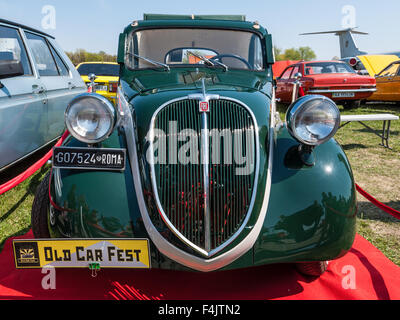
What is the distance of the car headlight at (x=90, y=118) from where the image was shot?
2053 millimetres

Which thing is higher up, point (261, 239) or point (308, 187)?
point (308, 187)

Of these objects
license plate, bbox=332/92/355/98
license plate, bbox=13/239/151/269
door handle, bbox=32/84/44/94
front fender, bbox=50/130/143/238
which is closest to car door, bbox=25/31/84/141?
door handle, bbox=32/84/44/94

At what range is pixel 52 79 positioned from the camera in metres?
4.75

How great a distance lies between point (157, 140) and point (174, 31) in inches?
76.1

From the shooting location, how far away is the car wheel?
2215mm

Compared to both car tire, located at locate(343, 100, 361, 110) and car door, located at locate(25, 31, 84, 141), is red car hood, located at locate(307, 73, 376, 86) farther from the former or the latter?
car door, located at locate(25, 31, 84, 141)

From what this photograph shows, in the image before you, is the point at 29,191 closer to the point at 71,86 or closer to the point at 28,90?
the point at 28,90

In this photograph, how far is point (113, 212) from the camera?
6.25 feet

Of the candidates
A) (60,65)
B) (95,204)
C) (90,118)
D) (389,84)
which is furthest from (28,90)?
(389,84)

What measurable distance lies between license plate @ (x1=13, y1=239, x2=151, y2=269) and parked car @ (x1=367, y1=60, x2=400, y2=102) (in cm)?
1159

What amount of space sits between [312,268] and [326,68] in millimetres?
9937

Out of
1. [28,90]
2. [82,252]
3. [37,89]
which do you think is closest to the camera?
[82,252]
